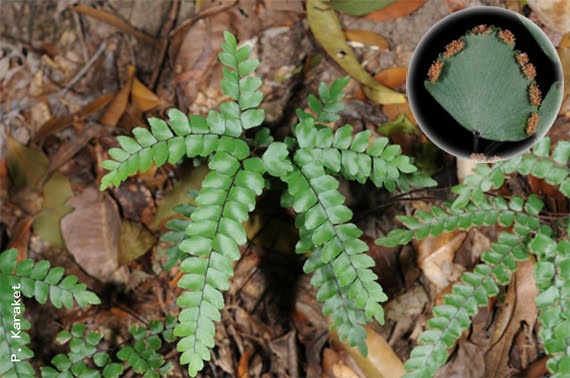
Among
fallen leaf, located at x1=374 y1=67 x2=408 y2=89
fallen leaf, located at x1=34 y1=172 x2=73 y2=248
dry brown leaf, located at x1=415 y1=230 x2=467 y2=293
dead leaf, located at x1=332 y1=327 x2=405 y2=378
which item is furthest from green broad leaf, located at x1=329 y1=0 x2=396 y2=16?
fallen leaf, located at x1=34 y1=172 x2=73 y2=248

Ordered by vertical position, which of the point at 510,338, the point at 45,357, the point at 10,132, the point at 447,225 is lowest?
the point at 45,357

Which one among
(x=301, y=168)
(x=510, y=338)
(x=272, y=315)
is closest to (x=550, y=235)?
(x=510, y=338)

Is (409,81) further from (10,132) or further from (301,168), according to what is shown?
(10,132)

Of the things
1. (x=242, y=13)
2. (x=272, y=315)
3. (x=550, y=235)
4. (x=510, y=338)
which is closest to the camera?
(x=550, y=235)

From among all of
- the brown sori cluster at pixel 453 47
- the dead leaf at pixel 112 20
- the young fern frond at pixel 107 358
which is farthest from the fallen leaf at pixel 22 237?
the brown sori cluster at pixel 453 47

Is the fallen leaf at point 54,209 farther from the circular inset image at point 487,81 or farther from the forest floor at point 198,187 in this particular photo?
the circular inset image at point 487,81

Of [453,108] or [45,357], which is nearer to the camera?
[453,108]
